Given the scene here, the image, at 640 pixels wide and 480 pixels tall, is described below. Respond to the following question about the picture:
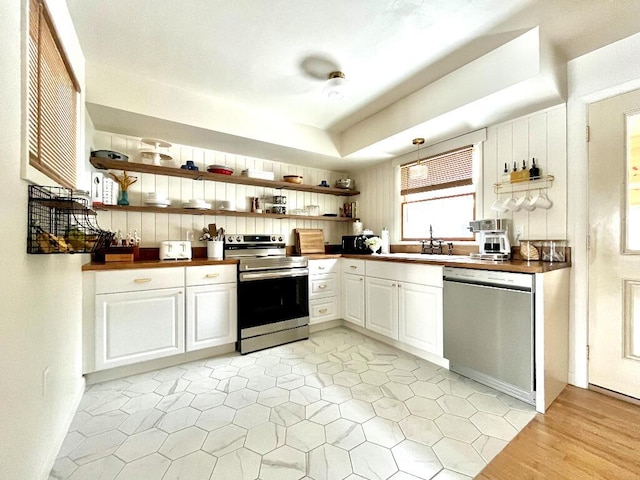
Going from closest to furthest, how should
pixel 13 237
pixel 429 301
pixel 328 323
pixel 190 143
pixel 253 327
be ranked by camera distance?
pixel 13 237
pixel 429 301
pixel 253 327
pixel 190 143
pixel 328 323

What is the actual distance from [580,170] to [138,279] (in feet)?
11.9

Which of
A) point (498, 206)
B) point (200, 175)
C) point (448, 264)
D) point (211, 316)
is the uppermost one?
point (200, 175)

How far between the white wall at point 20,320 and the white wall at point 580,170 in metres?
3.26

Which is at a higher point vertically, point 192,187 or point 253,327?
point 192,187

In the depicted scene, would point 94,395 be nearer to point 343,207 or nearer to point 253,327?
point 253,327

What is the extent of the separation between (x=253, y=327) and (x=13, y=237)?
2.01 m

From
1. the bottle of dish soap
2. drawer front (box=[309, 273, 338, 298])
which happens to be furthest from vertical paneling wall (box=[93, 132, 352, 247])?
the bottle of dish soap

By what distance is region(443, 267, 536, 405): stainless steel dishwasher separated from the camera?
1834 millimetres

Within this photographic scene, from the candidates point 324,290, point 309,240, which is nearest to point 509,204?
point 324,290

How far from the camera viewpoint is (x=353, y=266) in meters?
3.27

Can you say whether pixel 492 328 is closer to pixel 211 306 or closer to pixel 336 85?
pixel 336 85

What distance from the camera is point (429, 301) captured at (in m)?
2.44

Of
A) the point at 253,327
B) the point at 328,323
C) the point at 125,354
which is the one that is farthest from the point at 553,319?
the point at 125,354

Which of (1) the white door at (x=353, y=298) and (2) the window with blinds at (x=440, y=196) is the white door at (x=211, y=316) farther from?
(2) the window with blinds at (x=440, y=196)
